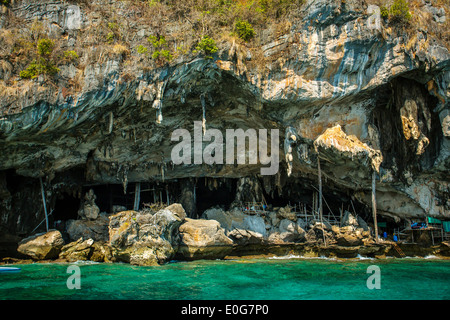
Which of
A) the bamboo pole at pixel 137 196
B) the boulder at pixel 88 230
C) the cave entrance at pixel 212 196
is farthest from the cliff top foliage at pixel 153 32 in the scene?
the cave entrance at pixel 212 196

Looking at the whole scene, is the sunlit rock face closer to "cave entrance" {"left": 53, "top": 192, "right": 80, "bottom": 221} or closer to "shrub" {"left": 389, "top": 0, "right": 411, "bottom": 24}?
"shrub" {"left": 389, "top": 0, "right": 411, "bottom": 24}

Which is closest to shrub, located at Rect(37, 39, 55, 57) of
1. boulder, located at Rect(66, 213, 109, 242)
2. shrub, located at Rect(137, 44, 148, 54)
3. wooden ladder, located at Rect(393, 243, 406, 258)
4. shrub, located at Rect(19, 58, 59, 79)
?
shrub, located at Rect(19, 58, 59, 79)

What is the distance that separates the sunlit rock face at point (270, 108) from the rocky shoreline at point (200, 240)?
89.6 inches

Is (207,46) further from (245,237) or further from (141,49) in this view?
(245,237)

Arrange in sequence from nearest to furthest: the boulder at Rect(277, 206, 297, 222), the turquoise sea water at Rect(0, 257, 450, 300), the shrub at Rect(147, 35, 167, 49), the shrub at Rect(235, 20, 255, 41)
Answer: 1. the turquoise sea water at Rect(0, 257, 450, 300)
2. the shrub at Rect(147, 35, 167, 49)
3. the shrub at Rect(235, 20, 255, 41)
4. the boulder at Rect(277, 206, 297, 222)

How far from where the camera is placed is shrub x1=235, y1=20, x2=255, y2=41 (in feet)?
52.7

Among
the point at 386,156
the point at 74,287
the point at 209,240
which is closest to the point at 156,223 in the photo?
the point at 209,240

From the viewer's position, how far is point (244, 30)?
635 inches

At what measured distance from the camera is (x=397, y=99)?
1616cm

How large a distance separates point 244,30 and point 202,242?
31.3ft

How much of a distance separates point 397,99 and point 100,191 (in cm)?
1788

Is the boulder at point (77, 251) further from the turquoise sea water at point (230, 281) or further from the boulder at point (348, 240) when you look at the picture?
the boulder at point (348, 240)

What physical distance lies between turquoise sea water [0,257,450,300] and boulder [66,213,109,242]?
4.00 m

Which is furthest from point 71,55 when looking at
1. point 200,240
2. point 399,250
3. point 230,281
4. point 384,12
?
point 399,250
